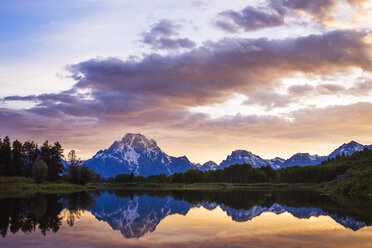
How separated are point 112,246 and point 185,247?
15.4 feet

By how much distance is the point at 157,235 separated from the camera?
26234 millimetres

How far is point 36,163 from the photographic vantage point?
395ft

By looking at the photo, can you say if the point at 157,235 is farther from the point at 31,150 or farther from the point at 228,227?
the point at 31,150

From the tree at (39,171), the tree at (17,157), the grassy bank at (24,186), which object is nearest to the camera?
the grassy bank at (24,186)

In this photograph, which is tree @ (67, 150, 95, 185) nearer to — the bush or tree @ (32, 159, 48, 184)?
the bush

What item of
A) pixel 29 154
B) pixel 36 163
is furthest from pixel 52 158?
pixel 36 163

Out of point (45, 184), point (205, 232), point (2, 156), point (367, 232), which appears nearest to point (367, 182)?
point (367, 232)

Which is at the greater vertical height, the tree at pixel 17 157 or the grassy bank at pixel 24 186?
the tree at pixel 17 157

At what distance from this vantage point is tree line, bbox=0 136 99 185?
12319cm

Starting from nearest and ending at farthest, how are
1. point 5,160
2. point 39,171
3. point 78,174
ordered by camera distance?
point 39,171, point 5,160, point 78,174

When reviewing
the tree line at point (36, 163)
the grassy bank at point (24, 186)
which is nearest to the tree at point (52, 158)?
the tree line at point (36, 163)

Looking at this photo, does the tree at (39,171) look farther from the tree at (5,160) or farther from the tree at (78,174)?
the tree at (78,174)

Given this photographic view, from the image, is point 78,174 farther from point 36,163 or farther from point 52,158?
point 36,163

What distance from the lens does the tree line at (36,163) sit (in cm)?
12319
